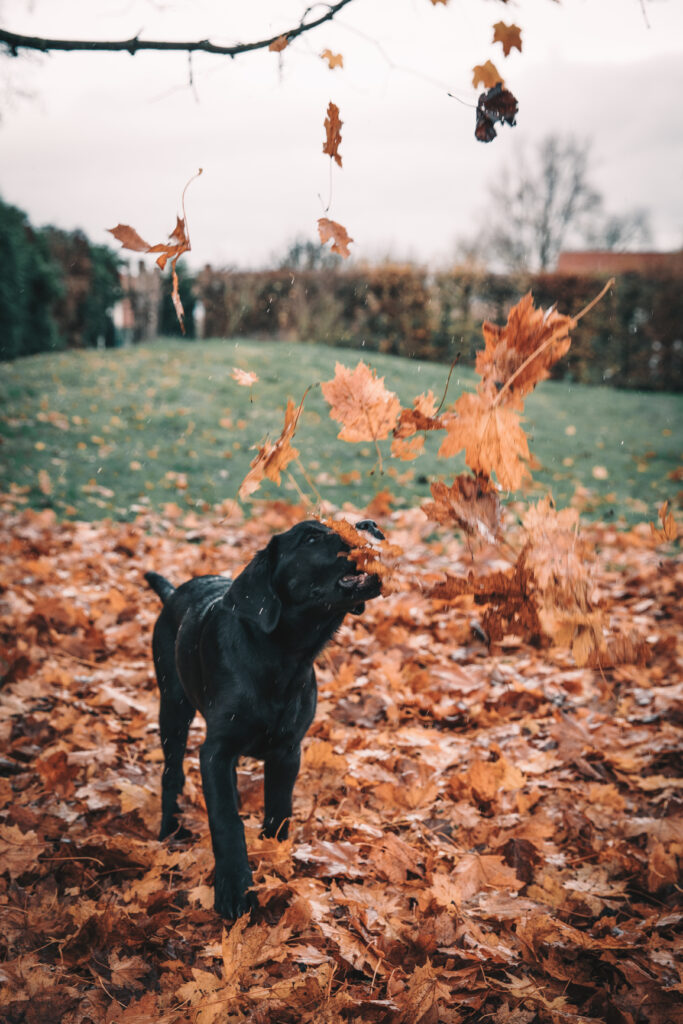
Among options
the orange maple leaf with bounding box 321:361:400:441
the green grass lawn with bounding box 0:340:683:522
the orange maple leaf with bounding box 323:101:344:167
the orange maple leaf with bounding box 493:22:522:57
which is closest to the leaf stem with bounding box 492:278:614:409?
the orange maple leaf with bounding box 321:361:400:441

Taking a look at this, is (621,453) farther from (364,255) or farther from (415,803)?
(364,255)

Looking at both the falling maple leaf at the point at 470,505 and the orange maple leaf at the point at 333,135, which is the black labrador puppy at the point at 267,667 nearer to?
the falling maple leaf at the point at 470,505

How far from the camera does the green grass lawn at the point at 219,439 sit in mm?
9094

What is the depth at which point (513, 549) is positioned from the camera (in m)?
2.04

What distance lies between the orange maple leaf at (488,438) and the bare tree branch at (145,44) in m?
1.60

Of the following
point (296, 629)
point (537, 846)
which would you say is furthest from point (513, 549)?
point (537, 846)

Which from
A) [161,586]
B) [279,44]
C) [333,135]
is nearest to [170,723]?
[161,586]

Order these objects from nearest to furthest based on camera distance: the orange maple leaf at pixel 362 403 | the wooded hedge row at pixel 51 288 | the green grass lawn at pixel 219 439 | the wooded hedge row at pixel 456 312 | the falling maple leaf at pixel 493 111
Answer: the falling maple leaf at pixel 493 111, the orange maple leaf at pixel 362 403, the green grass lawn at pixel 219 439, the wooded hedge row at pixel 51 288, the wooded hedge row at pixel 456 312

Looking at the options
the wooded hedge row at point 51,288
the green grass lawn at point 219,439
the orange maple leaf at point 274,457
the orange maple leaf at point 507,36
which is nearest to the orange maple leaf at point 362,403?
the orange maple leaf at point 274,457

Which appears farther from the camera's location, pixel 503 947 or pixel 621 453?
pixel 621 453

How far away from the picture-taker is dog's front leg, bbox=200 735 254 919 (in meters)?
2.24

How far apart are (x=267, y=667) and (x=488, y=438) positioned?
102cm

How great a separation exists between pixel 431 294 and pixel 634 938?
61.8ft

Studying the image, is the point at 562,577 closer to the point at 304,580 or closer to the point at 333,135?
the point at 304,580
